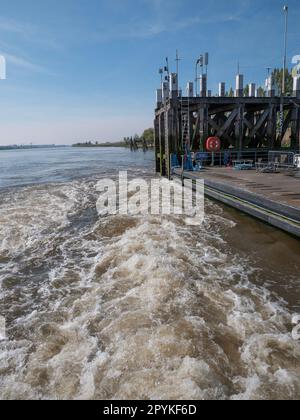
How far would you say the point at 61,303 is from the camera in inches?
193

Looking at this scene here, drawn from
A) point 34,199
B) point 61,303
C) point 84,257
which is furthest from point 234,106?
point 61,303

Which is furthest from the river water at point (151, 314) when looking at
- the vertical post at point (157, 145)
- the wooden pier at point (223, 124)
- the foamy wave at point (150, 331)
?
the vertical post at point (157, 145)

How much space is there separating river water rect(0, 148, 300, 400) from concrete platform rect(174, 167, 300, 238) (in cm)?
44

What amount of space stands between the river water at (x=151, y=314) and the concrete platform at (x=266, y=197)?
1.43 ft

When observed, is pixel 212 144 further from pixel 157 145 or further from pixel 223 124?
pixel 157 145

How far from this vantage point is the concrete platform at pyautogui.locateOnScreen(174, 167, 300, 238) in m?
7.71

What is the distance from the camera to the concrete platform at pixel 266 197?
771cm

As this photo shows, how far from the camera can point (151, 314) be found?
4414 mm

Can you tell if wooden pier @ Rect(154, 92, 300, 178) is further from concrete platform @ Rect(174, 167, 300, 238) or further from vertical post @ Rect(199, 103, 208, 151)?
concrete platform @ Rect(174, 167, 300, 238)

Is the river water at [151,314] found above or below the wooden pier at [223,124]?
below

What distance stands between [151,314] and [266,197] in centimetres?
635

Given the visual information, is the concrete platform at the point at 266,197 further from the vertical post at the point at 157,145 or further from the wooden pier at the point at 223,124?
the vertical post at the point at 157,145

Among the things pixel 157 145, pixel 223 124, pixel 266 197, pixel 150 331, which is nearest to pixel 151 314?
pixel 150 331

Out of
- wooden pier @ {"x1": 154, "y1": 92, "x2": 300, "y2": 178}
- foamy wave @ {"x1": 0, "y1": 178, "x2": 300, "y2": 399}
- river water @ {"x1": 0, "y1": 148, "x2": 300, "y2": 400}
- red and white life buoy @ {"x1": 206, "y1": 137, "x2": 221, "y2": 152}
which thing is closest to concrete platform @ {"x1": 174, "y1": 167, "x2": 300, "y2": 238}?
river water @ {"x1": 0, "y1": 148, "x2": 300, "y2": 400}
